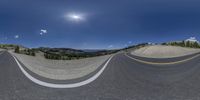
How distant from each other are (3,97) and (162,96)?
3.01 meters

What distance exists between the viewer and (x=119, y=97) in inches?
177

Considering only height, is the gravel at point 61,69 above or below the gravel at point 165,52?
below

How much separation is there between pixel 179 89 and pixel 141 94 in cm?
113

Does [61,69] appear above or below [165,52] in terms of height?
below

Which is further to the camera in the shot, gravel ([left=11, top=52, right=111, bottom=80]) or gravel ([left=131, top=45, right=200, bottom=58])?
gravel ([left=131, top=45, right=200, bottom=58])

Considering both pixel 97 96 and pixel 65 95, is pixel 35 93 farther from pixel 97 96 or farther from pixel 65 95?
pixel 97 96

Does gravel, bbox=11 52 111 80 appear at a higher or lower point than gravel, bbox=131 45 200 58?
lower

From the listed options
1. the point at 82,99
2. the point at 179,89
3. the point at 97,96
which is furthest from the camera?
the point at 179,89

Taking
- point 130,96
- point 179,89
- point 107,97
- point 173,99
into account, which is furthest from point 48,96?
point 179,89

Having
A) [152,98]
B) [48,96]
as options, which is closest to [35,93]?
[48,96]

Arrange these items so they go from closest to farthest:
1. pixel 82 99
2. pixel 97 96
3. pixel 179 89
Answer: pixel 82 99
pixel 97 96
pixel 179 89

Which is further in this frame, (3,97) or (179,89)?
(179,89)

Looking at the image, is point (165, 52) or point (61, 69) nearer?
point (61, 69)

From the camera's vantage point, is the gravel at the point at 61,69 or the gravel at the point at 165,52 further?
the gravel at the point at 165,52
